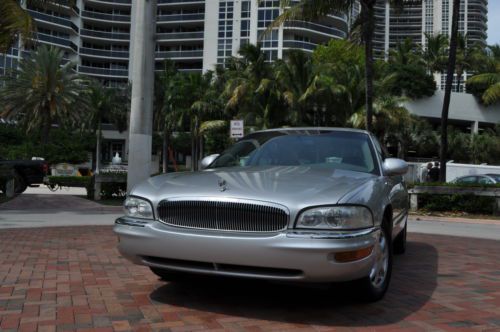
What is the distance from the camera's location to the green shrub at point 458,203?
16.5 metres

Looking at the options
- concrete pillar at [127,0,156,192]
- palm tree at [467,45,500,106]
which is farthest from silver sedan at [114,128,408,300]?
palm tree at [467,45,500,106]

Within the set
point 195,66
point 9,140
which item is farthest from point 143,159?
point 195,66

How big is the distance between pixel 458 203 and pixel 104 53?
75.0m

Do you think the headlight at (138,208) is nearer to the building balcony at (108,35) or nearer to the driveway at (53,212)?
the driveway at (53,212)

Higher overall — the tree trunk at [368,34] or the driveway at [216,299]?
the tree trunk at [368,34]

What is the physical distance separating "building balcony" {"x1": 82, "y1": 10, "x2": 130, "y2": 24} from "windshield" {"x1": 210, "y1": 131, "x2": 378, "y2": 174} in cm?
8326

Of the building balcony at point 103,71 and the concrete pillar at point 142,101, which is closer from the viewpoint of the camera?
the concrete pillar at point 142,101

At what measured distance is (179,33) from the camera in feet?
266

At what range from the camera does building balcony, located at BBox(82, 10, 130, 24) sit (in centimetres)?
8231

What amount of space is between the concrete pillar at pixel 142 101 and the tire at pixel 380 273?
674 cm

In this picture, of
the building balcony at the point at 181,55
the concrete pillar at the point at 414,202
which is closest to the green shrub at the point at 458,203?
the concrete pillar at the point at 414,202

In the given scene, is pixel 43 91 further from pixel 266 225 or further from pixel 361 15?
pixel 266 225

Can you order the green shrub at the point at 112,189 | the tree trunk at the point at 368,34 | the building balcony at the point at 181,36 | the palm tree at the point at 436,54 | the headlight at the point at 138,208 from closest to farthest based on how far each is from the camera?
the headlight at the point at 138,208 → the green shrub at the point at 112,189 → the tree trunk at the point at 368,34 → the palm tree at the point at 436,54 → the building balcony at the point at 181,36

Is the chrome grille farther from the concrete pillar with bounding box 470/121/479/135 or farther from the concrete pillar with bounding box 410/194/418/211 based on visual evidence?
the concrete pillar with bounding box 470/121/479/135
